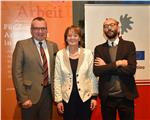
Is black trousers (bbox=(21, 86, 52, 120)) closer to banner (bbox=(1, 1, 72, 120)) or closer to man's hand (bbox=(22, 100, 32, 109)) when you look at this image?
man's hand (bbox=(22, 100, 32, 109))

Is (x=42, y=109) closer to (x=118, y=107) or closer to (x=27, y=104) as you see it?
(x=27, y=104)

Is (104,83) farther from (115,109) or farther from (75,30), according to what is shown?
(75,30)

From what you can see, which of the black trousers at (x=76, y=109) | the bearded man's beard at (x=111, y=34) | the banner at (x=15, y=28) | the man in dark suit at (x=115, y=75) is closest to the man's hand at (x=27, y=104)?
the black trousers at (x=76, y=109)

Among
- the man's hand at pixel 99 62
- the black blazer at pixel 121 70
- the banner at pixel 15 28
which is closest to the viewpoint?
the black blazer at pixel 121 70

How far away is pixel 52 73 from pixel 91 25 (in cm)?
116

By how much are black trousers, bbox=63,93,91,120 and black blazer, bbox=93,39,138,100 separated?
221 millimetres

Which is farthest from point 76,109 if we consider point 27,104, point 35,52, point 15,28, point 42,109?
point 15,28

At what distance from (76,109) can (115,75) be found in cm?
55

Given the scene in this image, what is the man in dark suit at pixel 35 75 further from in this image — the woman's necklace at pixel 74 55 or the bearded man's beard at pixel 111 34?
the bearded man's beard at pixel 111 34

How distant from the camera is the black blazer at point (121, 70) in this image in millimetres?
3136

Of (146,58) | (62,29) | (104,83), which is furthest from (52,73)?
(146,58)

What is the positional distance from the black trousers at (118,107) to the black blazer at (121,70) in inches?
2.6

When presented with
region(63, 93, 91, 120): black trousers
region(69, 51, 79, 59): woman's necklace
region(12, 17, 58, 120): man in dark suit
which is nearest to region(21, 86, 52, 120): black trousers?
region(12, 17, 58, 120): man in dark suit

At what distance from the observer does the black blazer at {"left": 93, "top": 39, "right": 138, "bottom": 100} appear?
3136 millimetres
